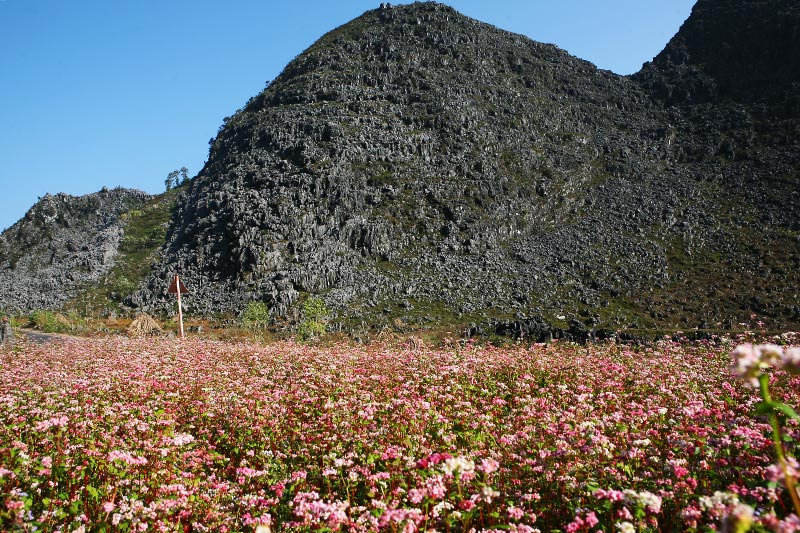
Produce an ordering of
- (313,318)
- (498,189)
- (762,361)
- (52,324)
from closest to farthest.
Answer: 1. (762,361)
2. (52,324)
3. (313,318)
4. (498,189)

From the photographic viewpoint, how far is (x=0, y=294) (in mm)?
81812

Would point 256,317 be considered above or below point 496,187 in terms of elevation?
below

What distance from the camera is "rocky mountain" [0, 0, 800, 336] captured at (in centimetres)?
6625

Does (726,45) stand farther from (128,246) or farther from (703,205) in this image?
(128,246)

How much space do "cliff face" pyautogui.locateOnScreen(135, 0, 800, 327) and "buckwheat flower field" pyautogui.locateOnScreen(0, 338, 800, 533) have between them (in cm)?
4829

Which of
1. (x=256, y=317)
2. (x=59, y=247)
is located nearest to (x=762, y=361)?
(x=256, y=317)

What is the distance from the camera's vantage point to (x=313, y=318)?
184 ft

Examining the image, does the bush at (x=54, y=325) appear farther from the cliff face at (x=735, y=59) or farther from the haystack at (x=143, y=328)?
the cliff face at (x=735, y=59)

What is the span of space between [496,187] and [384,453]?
279 ft

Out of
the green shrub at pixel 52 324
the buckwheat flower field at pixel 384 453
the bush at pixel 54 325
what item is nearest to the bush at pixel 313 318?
the bush at pixel 54 325

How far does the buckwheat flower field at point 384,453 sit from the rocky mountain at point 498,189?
41357 mm

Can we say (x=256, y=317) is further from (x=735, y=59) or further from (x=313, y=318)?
(x=735, y=59)

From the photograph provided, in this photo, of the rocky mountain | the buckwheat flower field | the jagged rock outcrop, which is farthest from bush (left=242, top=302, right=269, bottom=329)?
the jagged rock outcrop

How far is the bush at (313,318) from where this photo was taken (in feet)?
163
